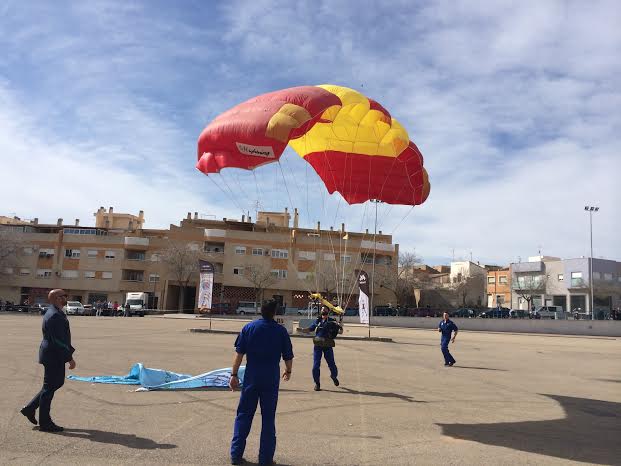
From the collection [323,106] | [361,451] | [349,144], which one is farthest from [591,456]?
[349,144]

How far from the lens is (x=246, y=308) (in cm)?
5609

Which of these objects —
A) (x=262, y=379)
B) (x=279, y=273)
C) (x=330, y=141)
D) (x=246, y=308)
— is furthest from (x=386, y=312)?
(x=262, y=379)

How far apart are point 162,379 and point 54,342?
3250mm

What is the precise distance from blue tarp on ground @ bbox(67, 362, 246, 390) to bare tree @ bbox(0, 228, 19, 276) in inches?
2401

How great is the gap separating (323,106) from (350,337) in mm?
16403

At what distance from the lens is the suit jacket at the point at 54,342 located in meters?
6.12

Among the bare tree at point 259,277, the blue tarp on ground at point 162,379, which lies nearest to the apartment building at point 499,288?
the bare tree at point 259,277

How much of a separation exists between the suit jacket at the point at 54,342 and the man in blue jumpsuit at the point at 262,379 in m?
2.22

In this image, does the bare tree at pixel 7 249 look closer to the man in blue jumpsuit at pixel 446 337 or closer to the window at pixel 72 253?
the window at pixel 72 253

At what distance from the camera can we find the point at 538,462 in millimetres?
5453

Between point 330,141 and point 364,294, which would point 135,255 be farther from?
point 330,141

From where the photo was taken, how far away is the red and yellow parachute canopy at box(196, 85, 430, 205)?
10.0 m

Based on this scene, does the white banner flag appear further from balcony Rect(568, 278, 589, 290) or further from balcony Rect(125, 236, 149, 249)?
balcony Rect(568, 278, 589, 290)

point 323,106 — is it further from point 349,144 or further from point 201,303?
point 201,303
